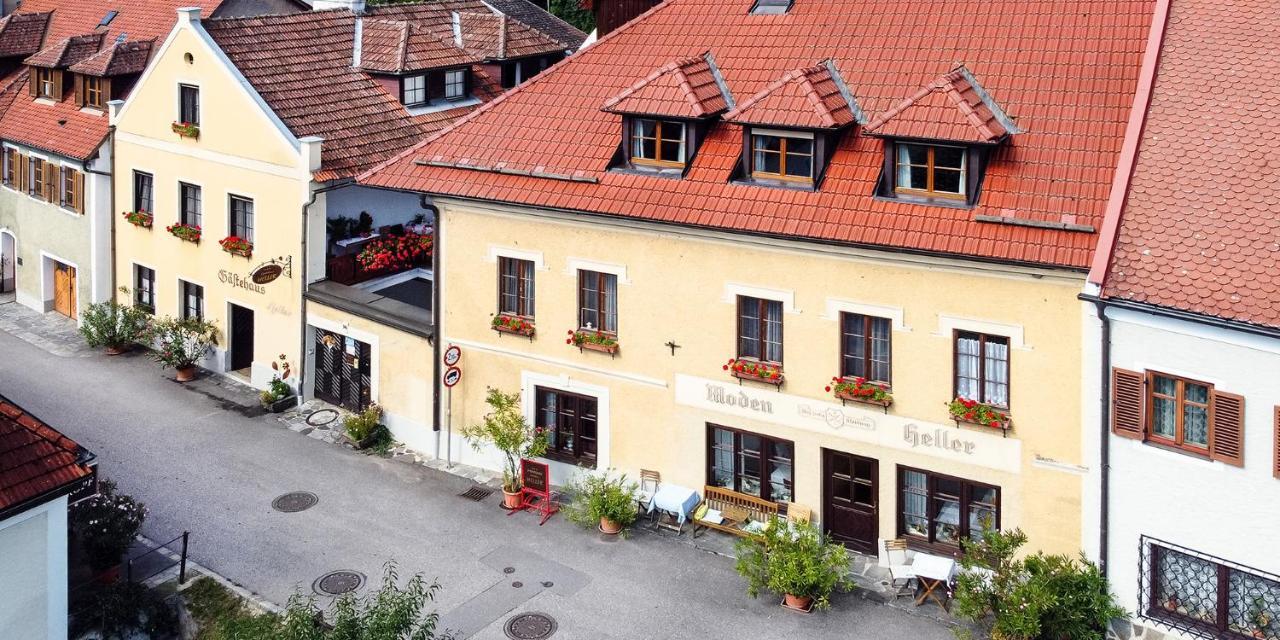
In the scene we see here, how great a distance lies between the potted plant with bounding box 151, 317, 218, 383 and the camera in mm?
35156

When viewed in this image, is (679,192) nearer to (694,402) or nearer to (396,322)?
(694,402)

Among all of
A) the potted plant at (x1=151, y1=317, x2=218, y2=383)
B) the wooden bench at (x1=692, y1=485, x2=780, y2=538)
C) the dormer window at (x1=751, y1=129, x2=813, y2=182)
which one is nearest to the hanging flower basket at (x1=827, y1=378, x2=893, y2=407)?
the wooden bench at (x1=692, y1=485, x2=780, y2=538)

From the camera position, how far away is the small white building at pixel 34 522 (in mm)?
19844

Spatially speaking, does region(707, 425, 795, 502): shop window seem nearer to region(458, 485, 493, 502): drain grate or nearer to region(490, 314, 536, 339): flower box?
region(490, 314, 536, 339): flower box

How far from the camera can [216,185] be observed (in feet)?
114

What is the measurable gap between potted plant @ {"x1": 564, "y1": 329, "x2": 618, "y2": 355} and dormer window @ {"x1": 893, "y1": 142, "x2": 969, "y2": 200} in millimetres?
6460

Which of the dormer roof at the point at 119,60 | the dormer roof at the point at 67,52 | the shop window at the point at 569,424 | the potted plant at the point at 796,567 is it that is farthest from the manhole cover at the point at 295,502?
the dormer roof at the point at 67,52

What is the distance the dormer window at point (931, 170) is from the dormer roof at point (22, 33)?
32453 mm

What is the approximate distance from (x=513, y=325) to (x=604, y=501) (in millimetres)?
4268

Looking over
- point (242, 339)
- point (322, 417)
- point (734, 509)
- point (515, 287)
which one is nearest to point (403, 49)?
point (242, 339)

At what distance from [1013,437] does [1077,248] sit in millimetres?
3382

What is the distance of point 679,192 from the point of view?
2558 cm

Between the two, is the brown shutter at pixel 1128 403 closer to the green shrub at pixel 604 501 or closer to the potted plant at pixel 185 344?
the green shrub at pixel 604 501

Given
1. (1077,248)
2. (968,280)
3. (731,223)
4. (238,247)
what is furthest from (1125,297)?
(238,247)
